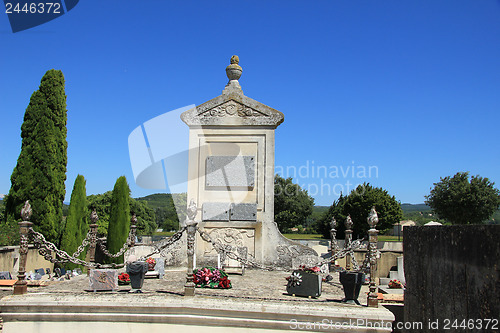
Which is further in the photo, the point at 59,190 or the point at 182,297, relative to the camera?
the point at 59,190

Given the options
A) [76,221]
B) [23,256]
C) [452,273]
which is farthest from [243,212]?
[76,221]

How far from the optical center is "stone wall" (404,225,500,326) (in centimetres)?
535

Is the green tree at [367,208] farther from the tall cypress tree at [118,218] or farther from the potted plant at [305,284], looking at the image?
the potted plant at [305,284]

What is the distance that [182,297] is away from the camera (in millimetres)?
8000

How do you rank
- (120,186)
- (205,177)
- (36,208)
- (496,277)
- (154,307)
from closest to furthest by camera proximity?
1. (496,277)
2. (154,307)
3. (205,177)
4. (36,208)
5. (120,186)

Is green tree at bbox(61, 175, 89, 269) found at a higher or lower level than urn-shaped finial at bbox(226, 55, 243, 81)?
lower

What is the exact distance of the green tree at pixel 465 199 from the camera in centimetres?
4634

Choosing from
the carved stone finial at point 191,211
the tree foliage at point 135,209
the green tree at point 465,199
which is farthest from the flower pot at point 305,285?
the green tree at point 465,199

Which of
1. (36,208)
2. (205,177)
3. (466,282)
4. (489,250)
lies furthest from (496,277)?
(36,208)

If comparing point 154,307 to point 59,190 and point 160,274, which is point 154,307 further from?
point 59,190

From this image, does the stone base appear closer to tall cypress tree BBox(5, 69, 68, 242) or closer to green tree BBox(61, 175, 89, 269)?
tall cypress tree BBox(5, 69, 68, 242)

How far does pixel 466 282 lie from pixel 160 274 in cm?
784

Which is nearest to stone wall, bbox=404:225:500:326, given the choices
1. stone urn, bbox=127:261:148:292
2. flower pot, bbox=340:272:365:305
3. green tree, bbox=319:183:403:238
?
flower pot, bbox=340:272:365:305

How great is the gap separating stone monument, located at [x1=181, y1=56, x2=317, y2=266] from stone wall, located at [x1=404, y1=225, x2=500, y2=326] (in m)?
4.93
